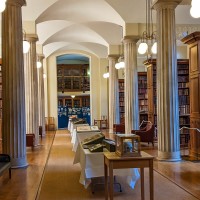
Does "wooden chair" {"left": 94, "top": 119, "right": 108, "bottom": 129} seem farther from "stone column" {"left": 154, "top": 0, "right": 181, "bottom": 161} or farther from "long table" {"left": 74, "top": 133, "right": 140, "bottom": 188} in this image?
"long table" {"left": 74, "top": 133, "right": 140, "bottom": 188}

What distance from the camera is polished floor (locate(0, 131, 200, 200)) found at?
522 cm

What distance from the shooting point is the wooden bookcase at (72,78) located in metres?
25.6

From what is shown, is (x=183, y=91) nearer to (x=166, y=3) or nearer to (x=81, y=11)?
(x=81, y=11)

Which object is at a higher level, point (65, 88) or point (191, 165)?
point (65, 88)

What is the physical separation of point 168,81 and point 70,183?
3685mm

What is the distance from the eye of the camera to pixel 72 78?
2586cm

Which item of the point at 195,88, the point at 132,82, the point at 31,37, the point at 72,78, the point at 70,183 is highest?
the point at 31,37

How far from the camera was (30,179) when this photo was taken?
6.53 metres

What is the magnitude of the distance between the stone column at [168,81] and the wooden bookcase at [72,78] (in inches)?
697

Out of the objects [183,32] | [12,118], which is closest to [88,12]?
[183,32]

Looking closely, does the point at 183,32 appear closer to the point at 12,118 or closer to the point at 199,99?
the point at 199,99

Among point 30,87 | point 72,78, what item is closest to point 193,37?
point 30,87

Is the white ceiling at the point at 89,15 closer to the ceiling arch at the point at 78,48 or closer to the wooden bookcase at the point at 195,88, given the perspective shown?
the wooden bookcase at the point at 195,88

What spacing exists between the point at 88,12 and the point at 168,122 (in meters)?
6.31
